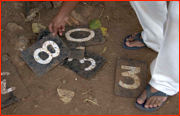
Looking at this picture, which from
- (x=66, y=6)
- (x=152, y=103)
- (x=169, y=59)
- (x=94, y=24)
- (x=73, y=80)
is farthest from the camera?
(x=94, y=24)

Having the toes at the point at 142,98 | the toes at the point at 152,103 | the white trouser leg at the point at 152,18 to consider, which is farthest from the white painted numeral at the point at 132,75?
the white trouser leg at the point at 152,18

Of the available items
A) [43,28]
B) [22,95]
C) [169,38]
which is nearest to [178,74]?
[169,38]

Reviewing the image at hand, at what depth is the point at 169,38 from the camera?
152 centimetres

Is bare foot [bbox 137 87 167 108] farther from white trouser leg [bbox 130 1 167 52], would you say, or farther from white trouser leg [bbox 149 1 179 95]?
white trouser leg [bbox 130 1 167 52]

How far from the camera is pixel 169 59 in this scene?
1.59 meters

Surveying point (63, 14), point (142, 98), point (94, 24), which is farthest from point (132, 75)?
point (63, 14)

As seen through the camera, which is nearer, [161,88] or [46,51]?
[161,88]

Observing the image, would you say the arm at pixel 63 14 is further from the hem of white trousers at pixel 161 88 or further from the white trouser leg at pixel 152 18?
the hem of white trousers at pixel 161 88

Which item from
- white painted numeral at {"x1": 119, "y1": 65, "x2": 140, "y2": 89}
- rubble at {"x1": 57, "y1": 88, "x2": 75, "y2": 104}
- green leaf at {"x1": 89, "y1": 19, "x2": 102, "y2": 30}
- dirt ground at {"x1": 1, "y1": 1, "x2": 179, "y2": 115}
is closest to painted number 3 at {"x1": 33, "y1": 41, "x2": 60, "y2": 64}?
dirt ground at {"x1": 1, "y1": 1, "x2": 179, "y2": 115}

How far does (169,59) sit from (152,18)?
1.73ft

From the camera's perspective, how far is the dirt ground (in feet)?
6.26

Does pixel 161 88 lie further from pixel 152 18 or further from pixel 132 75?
pixel 152 18

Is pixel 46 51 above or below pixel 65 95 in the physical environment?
above

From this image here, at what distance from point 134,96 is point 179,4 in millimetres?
1114
